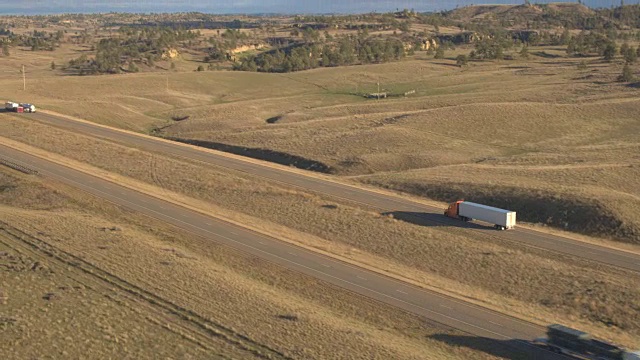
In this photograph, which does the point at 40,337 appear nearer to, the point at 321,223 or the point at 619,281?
the point at 321,223

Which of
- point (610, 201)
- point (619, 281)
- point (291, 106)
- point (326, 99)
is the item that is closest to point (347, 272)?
point (619, 281)

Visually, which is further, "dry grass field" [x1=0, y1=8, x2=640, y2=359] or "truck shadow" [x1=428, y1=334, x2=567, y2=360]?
"dry grass field" [x1=0, y1=8, x2=640, y2=359]

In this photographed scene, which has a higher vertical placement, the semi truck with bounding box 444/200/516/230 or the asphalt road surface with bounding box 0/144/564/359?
the semi truck with bounding box 444/200/516/230

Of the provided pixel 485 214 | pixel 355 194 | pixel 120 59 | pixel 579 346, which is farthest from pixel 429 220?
pixel 120 59

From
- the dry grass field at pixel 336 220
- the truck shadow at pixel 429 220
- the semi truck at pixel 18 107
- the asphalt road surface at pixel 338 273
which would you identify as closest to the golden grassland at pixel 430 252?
the dry grass field at pixel 336 220

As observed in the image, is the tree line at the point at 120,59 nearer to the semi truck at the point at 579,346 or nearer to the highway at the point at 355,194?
the highway at the point at 355,194

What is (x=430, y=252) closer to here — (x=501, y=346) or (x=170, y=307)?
(x=501, y=346)

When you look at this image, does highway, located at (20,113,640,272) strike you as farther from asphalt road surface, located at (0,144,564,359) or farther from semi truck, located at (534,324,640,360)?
semi truck, located at (534,324,640,360)

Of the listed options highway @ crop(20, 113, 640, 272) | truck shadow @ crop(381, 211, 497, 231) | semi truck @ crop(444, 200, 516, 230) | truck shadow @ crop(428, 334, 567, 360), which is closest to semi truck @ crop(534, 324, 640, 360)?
truck shadow @ crop(428, 334, 567, 360)
